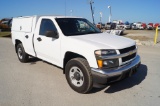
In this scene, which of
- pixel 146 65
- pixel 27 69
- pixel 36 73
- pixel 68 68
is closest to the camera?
pixel 68 68

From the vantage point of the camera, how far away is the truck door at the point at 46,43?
4.65 m

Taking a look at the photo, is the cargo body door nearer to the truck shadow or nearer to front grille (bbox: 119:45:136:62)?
the truck shadow

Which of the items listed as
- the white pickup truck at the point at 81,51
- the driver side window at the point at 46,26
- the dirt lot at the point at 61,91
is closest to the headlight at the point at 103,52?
the white pickup truck at the point at 81,51

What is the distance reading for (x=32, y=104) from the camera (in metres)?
3.62

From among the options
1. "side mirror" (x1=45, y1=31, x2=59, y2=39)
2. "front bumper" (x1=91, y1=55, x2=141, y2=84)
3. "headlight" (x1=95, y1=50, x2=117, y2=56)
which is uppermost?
"side mirror" (x1=45, y1=31, x2=59, y2=39)

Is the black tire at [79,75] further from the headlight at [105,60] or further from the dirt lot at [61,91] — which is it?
the headlight at [105,60]

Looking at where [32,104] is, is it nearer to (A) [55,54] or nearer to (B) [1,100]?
(B) [1,100]

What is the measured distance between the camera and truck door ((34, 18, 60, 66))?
183 inches

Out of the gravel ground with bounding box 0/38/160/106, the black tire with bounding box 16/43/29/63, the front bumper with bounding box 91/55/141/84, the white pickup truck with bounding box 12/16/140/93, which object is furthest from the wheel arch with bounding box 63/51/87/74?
the black tire with bounding box 16/43/29/63

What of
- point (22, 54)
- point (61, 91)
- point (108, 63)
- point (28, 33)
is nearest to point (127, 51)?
point (108, 63)

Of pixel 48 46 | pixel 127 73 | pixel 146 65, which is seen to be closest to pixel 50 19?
pixel 48 46

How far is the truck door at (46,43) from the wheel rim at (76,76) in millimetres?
646

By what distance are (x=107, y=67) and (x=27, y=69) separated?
3465mm

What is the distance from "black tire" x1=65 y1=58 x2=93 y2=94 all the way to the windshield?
91 centimetres
